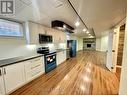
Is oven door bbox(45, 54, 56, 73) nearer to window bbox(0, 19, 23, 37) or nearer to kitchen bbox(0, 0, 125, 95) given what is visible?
kitchen bbox(0, 0, 125, 95)

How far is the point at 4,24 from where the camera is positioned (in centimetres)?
294

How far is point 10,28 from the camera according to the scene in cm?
317

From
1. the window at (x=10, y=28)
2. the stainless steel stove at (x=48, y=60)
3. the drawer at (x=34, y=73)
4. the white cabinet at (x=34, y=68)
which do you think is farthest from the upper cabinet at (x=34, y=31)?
the drawer at (x=34, y=73)

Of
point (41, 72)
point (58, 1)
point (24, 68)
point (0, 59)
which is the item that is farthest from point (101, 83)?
Result: point (0, 59)

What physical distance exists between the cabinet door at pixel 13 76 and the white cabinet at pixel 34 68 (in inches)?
8.2

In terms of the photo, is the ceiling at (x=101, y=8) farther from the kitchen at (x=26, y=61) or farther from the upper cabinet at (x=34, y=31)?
the kitchen at (x=26, y=61)

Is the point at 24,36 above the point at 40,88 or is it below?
above

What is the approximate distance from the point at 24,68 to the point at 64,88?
1.45 metres

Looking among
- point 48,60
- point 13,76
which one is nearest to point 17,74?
point 13,76

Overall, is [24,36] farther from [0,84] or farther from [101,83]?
[101,83]

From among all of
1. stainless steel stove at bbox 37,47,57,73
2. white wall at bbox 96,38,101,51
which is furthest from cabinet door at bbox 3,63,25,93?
white wall at bbox 96,38,101,51

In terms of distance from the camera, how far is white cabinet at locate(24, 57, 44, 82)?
9.50 ft

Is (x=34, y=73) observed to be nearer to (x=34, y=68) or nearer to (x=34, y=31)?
(x=34, y=68)

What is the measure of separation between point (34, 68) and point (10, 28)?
5.78ft
